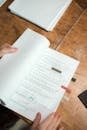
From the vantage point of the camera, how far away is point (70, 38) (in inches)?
47.1

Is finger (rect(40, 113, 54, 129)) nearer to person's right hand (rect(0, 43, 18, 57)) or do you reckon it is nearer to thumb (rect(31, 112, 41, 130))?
thumb (rect(31, 112, 41, 130))

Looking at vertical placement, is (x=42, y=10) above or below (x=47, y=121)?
above

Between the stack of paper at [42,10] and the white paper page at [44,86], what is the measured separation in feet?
0.56

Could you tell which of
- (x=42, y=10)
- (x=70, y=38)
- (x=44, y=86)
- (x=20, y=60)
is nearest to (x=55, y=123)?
(x=44, y=86)

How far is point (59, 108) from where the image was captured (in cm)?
98

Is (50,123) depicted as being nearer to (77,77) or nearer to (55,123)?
(55,123)

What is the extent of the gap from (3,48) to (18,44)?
69mm

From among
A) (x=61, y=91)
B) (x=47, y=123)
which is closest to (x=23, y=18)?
(x=61, y=91)

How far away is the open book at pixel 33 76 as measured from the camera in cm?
97

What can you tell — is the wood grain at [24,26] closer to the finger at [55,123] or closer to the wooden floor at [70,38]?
the wooden floor at [70,38]

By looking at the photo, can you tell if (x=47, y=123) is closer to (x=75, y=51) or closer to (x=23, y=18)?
(x=75, y=51)

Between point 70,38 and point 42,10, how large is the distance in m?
0.21

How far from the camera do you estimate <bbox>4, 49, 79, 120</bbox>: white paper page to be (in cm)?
96

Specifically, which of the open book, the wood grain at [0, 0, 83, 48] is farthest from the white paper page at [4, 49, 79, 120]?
the wood grain at [0, 0, 83, 48]
